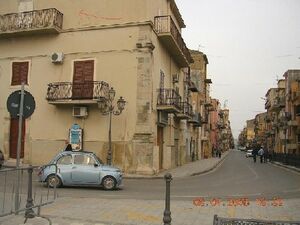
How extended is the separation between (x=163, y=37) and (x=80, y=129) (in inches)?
301

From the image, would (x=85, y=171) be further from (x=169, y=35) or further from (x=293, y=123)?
(x=293, y=123)

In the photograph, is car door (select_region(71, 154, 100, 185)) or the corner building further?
the corner building

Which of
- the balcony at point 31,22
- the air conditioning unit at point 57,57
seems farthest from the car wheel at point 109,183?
the balcony at point 31,22

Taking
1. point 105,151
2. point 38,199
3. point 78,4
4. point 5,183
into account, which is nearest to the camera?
point 5,183

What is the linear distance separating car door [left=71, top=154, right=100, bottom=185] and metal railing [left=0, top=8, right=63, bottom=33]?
11566mm

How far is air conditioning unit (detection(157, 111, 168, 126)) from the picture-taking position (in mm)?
26587

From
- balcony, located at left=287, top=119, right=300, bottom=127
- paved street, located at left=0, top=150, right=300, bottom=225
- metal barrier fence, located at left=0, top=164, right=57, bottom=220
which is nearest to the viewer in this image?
metal barrier fence, located at left=0, top=164, right=57, bottom=220

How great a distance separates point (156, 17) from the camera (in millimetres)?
26672

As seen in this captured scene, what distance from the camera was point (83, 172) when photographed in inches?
652

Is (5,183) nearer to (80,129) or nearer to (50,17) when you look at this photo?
(80,129)

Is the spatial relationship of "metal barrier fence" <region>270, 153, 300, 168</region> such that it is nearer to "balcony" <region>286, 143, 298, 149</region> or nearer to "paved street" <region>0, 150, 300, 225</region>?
"balcony" <region>286, 143, 298, 149</region>

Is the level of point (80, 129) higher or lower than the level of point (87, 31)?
lower

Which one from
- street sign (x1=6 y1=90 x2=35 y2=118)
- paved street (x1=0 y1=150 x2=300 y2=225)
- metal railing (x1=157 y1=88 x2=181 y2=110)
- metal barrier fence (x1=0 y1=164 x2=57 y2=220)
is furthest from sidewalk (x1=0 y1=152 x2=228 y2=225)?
metal railing (x1=157 y1=88 x2=181 y2=110)

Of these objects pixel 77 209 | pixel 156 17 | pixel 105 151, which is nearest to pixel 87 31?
pixel 156 17
